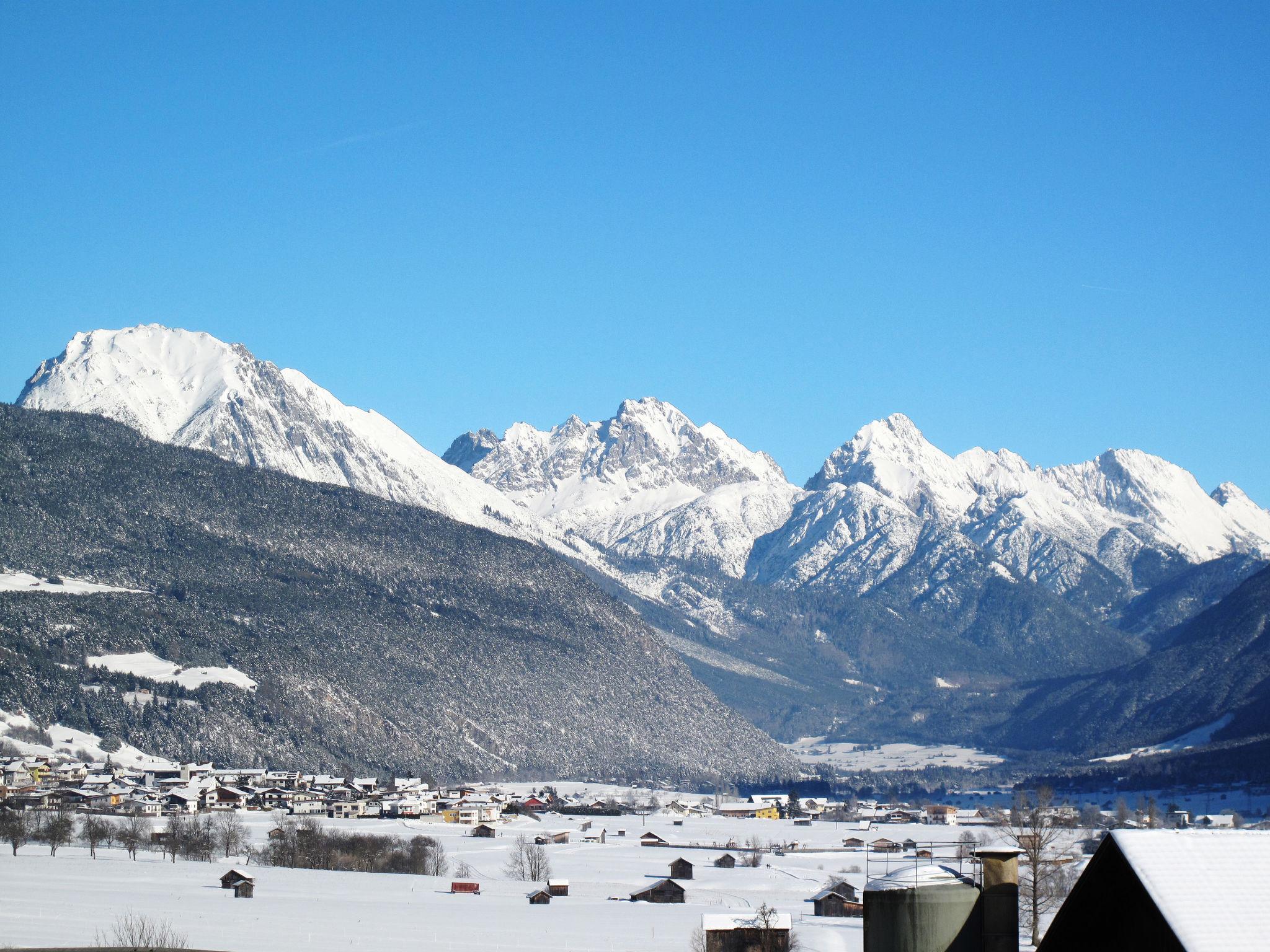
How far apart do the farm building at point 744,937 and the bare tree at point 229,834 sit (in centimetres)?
7980

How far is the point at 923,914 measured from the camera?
22.6 metres

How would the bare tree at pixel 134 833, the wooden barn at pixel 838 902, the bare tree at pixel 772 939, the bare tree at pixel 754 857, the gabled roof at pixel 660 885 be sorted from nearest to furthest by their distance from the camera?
the bare tree at pixel 772 939 → the wooden barn at pixel 838 902 → the gabled roof at pixel 660 885 → the bare tree at pixel 134 833 → the bare tree at pixel 754 857

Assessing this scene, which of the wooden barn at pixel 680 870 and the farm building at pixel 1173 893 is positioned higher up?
the wooden barn at pixel 680 870

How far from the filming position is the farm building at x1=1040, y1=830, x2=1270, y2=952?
17953 millimetres

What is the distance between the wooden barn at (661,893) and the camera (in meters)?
120

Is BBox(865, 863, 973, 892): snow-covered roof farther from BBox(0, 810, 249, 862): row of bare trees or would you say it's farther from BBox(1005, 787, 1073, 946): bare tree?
BBox(0, 810, 249, 862): row of bare trees

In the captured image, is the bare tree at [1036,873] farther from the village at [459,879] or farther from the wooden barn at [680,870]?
the wooden barn at [680,870]

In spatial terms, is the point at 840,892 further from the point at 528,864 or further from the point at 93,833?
the point at 93,833

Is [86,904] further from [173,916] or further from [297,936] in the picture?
[297,936]

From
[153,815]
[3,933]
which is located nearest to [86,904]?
[3,933]

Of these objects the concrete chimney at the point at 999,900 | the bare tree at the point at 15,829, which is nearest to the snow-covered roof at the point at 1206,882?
the concrete chimney at the point at 999,900

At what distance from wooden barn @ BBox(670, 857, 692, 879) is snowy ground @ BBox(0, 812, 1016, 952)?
44.4 inches

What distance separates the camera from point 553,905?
113m

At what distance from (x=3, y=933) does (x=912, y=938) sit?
69380 millimetres
